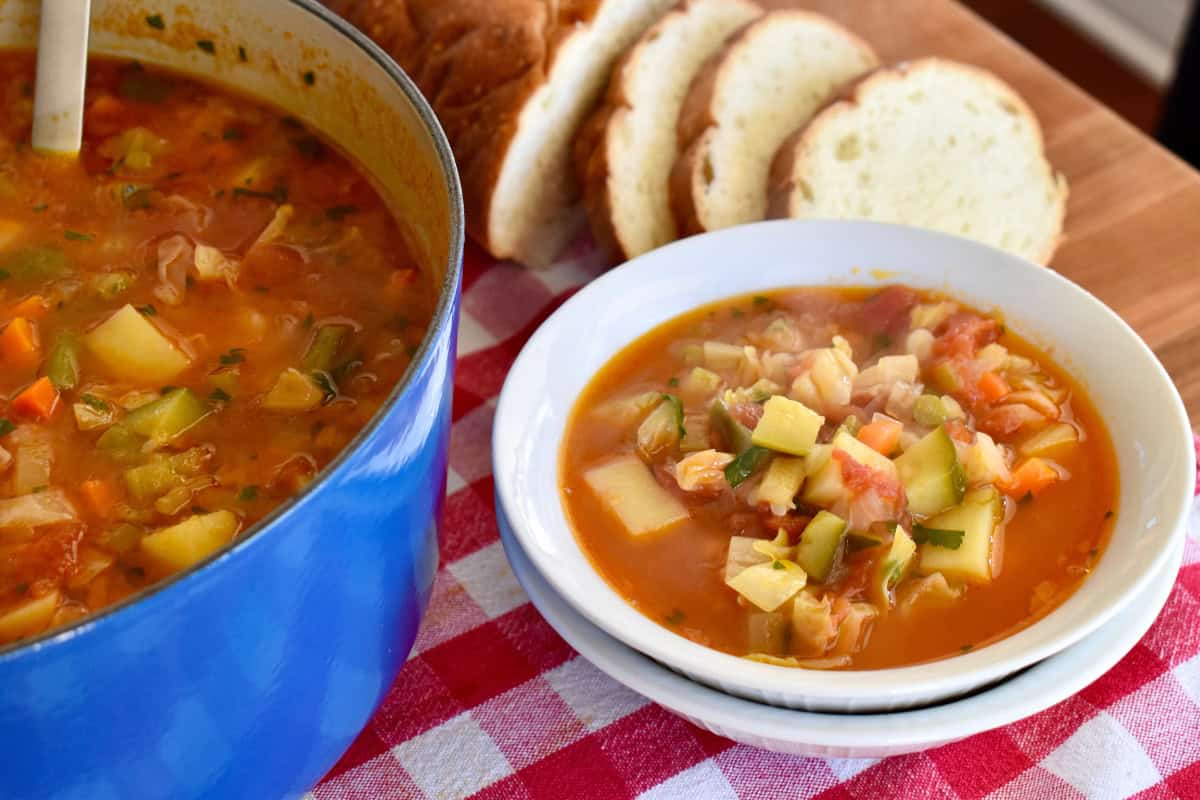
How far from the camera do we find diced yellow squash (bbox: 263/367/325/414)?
1.83m

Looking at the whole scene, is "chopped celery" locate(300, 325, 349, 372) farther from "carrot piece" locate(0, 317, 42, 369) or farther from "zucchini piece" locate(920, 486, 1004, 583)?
"zucchini piece" locate(920, 486, 1004, 583)

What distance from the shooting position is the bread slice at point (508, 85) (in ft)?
9.14

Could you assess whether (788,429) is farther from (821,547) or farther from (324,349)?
(324,349)

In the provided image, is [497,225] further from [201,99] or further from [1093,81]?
[1093,81]

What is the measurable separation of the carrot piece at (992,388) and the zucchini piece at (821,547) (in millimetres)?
440

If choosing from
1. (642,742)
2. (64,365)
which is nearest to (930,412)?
(642,742)

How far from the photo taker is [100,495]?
1.72m

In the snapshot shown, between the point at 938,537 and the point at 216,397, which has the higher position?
the point at 216,397

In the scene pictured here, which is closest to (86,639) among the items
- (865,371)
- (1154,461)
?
(865,371)

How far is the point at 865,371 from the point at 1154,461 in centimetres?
47

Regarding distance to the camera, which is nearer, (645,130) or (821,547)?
(821,547)

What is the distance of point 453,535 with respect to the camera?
230cm

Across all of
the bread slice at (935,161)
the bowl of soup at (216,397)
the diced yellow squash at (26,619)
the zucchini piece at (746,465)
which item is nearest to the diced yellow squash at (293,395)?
the bowl of soup at (216,397)

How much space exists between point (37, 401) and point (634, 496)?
0.88 meters
